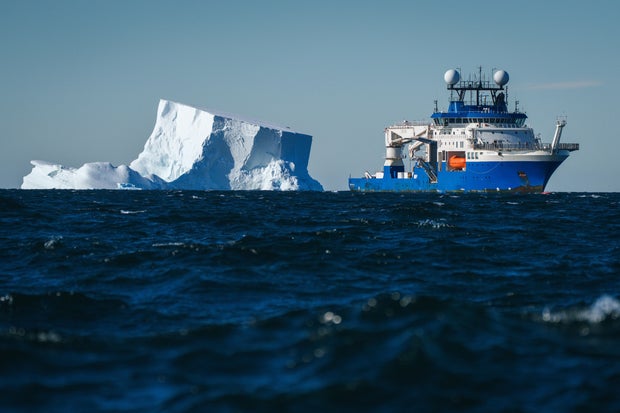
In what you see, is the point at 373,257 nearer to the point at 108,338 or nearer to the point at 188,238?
A: the point at 188,238

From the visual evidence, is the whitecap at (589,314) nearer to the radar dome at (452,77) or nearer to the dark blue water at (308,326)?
the dark blue water at (308,326)

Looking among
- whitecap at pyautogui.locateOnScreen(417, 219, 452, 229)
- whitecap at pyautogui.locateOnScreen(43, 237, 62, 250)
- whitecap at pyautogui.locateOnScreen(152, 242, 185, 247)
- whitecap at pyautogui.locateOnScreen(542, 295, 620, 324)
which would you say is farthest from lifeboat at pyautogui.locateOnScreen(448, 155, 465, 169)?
whitecap at pyautogui.locateOnScreen(542, 295, 620, 324)

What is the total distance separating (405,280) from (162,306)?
489 cm

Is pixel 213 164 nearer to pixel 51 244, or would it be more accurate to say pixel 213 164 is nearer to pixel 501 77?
pixel 501 77

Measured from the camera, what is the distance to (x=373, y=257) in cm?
1894

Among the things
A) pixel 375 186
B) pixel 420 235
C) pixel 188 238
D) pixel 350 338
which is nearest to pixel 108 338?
pixel 350 338

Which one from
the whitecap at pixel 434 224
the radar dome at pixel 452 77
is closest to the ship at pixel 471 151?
the radar dome at pixel 452 77

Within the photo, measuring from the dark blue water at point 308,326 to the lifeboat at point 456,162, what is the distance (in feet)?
219

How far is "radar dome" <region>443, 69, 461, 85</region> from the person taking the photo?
3750 inches

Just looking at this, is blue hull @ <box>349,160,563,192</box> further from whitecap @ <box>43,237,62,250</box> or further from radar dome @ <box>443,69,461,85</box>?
whitecap @ <box>43,237,62,250</box>

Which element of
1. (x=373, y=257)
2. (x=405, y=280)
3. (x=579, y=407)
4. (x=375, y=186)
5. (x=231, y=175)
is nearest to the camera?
(x=579, y=407)

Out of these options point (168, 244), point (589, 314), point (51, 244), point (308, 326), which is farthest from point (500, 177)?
point (308, 326)

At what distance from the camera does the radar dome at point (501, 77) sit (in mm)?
94875

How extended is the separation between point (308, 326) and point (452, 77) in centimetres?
8776
